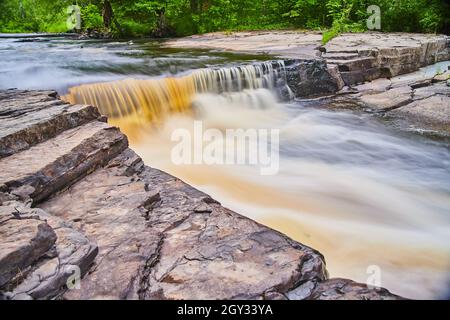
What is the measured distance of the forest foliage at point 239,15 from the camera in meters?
14.1

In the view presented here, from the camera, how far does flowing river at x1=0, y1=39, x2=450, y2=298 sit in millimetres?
3064

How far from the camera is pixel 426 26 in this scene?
13312mm

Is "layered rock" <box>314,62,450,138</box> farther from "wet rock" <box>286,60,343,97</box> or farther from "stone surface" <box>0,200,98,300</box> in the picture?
"stone surface" <box>0,200,98,300</box>

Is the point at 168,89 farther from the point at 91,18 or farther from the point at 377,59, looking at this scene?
the point at 91,18

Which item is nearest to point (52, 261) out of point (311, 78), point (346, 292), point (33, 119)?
point (346, 292)

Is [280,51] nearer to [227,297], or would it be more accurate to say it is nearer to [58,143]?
[58,143]

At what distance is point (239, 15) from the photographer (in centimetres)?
1908

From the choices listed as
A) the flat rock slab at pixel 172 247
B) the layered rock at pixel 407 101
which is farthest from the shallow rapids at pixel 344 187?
the flat rock slab at pixel 172 247

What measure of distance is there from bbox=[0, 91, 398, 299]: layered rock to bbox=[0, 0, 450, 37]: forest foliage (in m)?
12.6

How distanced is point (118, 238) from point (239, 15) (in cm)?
1885

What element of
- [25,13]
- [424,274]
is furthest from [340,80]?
[25,13]

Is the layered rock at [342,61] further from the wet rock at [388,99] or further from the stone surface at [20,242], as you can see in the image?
the stone surface at [20,242]

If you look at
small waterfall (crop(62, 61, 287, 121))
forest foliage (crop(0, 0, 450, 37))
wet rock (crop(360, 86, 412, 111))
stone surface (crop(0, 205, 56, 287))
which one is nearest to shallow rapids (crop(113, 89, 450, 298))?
small waterfall (crop(62, 61, 287, 121))
